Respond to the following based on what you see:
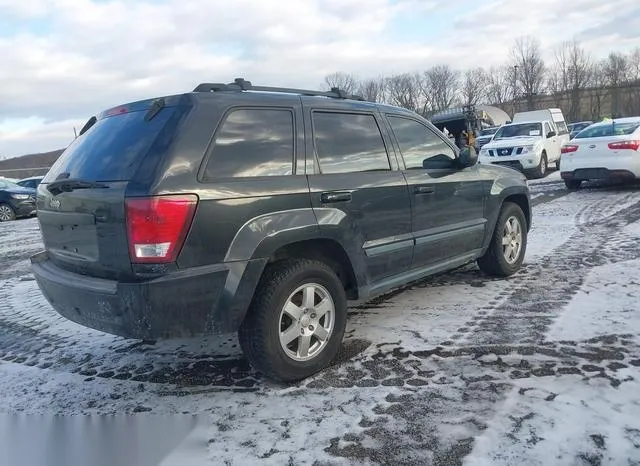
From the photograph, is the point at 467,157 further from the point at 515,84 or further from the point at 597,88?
the point at 597,88

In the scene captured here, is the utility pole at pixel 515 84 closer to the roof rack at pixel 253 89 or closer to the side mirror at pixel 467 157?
the side mirror at pixel 467 157

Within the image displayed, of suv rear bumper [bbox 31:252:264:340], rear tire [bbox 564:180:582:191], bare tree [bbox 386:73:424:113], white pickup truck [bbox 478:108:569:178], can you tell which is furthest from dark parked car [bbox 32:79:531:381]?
bare tree [bbox 386:73:424:113]

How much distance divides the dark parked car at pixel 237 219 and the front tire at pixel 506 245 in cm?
137

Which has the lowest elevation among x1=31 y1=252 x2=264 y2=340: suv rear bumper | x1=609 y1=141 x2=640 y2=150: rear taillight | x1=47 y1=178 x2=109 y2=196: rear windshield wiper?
x1=31 y1=252 x2=264 y2=340: suv rear bumper

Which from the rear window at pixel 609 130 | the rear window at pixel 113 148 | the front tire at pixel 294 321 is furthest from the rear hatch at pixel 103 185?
the rear window at pixel 609 130

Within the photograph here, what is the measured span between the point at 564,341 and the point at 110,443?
10.1 feet

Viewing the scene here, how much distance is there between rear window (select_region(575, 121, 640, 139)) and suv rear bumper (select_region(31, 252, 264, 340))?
36.8ft

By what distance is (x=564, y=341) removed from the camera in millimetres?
3885

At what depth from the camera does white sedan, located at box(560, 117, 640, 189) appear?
11234mm

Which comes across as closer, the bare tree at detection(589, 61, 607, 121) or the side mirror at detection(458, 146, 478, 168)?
the side mirror at detection(458, 146, 478, 168)

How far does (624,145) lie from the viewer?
444 inches

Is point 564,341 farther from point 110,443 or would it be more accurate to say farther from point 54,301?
point 54,301

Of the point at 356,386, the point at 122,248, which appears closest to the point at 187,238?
the point at 122,248

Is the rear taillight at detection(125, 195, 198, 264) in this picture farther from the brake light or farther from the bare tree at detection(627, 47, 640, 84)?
the bare tree at detection(627, 47, 640, 84)
